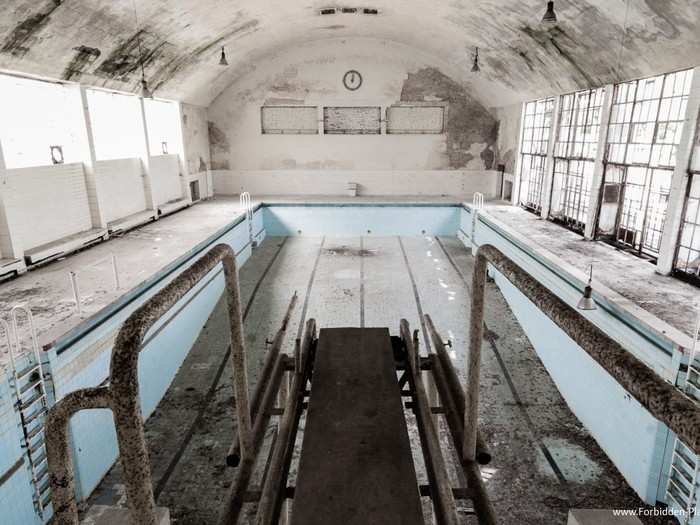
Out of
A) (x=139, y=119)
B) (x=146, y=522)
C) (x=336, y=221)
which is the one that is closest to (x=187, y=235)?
(x=139, y=119)

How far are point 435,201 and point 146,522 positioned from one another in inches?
496

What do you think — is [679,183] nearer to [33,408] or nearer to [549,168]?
[549,168]

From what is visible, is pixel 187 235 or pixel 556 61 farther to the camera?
pixel 187 235

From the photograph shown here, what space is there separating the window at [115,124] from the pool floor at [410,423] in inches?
135

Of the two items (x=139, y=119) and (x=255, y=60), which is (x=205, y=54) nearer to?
(x=139, y=119)

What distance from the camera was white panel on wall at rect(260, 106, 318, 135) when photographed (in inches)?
549

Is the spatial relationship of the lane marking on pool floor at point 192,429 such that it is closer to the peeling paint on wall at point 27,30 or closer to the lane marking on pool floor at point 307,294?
the lane marking on pool floor at point 307,294

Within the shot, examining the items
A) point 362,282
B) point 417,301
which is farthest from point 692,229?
point 362,282

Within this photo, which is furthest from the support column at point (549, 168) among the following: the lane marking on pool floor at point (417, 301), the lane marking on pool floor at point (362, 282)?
the lane marking on pool floor at point (362, 282)

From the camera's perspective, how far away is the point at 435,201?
43.4 feet

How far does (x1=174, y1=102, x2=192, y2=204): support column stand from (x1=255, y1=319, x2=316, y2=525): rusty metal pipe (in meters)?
9.89

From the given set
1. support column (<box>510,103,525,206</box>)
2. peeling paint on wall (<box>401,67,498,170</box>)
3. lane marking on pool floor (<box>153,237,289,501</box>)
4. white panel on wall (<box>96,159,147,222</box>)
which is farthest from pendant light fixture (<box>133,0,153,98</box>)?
support column (<box>510,103,525,206</box>)

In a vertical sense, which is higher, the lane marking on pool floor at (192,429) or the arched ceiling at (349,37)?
the arched ceiling at (349,37)

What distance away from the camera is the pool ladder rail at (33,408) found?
11.4 ft
